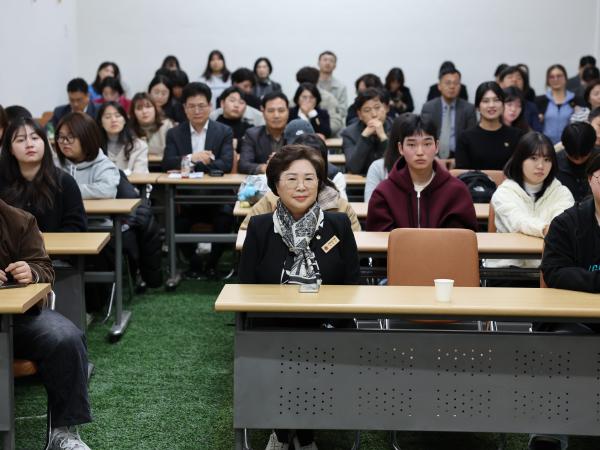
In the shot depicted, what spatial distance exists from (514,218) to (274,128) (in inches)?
96.0

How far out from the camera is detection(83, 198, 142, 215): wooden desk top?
4.67 m

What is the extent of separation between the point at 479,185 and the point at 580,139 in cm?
67

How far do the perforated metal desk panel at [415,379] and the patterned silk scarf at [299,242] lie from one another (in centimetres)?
30

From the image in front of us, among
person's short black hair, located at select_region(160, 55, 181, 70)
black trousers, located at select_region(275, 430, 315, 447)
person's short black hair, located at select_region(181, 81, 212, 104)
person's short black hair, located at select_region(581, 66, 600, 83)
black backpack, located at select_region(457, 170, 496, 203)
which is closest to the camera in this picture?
black trousers, located at select_region(275, 430, 315, 447)

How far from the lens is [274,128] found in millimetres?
6301

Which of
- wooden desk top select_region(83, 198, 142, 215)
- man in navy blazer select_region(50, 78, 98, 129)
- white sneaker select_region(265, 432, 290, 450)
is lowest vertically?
white sneaker select_region(265, 432, 290, 450)

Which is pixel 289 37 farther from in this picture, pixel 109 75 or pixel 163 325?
pixel 163 325

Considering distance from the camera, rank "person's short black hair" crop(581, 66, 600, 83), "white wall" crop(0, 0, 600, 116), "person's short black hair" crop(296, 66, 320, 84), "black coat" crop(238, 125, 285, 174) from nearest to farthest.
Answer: "black coat" crop(238, 125, 285, 174)
"person's short black hair" crop(296, 66, 320, 84)
"person's short black hair" crop(581, 66, 600, 83)
"white wall" crop(0, 0, 600, 116)

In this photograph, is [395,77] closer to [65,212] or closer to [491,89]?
[491,89]

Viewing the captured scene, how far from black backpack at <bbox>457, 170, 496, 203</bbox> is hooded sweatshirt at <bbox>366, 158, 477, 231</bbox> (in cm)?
106

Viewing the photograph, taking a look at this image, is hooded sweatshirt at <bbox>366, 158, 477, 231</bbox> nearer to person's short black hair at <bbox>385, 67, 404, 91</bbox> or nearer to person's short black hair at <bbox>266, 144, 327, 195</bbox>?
person's short black hair at <bbox>266, 144, 327, 195</bbox>

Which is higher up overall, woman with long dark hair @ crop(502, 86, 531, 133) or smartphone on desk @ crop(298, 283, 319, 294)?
woman with long dark hair @ crop(502, 86, 531, 133)

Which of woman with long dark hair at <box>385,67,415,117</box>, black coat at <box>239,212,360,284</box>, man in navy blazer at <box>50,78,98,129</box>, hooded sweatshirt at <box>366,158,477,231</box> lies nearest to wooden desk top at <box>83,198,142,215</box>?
hooded sweatshirt at <box>366,158,477,231</box>

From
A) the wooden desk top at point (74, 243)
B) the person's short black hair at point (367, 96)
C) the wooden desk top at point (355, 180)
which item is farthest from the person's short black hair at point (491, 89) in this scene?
the wooden desk top at point (74, 243)
